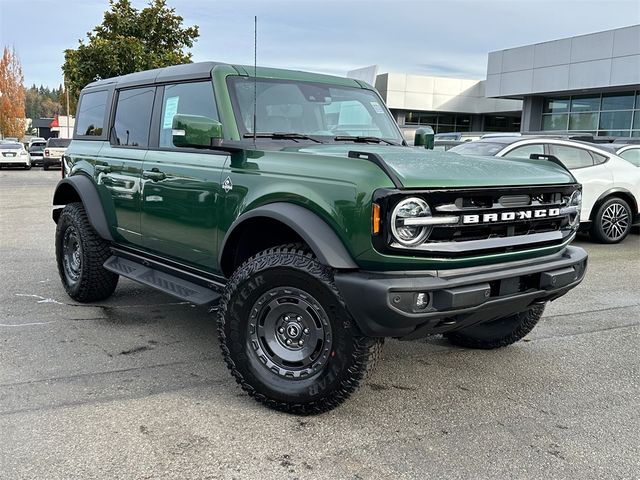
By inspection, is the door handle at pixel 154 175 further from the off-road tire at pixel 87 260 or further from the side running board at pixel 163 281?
the off-road tire at pixel 87 260

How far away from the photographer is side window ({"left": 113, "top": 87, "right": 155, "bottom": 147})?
4.91m

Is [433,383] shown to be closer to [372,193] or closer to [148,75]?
[372,193]

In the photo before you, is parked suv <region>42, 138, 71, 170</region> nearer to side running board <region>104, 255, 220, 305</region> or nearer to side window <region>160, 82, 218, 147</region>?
side running board <region>104, 255, 220, 305</region>

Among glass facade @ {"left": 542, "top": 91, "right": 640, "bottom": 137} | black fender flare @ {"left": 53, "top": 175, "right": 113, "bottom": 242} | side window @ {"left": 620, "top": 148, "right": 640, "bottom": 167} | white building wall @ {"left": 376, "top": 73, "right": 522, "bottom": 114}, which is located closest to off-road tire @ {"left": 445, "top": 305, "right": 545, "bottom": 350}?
black fender flare @ {"left": 53, "top": 175, "right": 113, "bottom": 242}

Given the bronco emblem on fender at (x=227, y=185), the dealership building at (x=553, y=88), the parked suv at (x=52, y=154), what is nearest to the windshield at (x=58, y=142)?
the parked suv at (x=52, y=154)

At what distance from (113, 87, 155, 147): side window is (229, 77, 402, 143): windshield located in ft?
3.45

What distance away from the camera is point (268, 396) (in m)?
3.41

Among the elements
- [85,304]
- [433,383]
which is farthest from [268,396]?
[85,304]

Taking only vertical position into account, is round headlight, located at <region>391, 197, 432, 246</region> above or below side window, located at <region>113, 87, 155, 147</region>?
below

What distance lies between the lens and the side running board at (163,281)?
4098 millimetres

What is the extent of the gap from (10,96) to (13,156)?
40.3m

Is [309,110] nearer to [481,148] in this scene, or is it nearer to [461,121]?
[481,148]

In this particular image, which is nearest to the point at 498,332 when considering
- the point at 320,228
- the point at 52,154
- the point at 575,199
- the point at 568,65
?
the point at 575,199

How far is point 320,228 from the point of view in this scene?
323 cm
